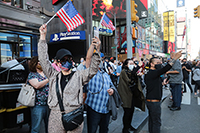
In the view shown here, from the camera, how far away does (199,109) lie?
652 cm

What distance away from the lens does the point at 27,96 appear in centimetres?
306

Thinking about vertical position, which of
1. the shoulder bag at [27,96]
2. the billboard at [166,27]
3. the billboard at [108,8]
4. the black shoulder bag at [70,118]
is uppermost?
the billboard at [166,27]

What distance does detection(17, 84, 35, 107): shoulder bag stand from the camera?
3037mm

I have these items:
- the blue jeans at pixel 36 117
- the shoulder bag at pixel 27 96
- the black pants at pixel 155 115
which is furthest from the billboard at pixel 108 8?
the blue jeans at pixel 36 117

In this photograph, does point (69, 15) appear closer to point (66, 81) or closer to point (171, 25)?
point (66, 81)

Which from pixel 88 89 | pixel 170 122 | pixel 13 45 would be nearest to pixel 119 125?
pixel 170 122

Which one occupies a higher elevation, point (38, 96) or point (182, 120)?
point (38, 96)

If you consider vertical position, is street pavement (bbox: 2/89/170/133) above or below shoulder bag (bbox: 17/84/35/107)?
below

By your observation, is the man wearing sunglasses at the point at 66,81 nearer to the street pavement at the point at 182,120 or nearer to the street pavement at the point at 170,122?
the street pavement at the point at 170,122

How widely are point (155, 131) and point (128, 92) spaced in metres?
1.10

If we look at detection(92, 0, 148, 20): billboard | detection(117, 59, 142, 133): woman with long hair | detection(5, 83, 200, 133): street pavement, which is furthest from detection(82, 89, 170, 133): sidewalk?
detection(92, 0, 148, 20): billboard

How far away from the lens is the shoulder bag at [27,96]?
3037 mm

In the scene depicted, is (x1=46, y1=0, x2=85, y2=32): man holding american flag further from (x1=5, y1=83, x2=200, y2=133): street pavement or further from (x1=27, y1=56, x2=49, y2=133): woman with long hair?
(x1=5, y1=83, x2=200, y2=133): street pavement

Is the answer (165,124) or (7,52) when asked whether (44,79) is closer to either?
(165,124)
